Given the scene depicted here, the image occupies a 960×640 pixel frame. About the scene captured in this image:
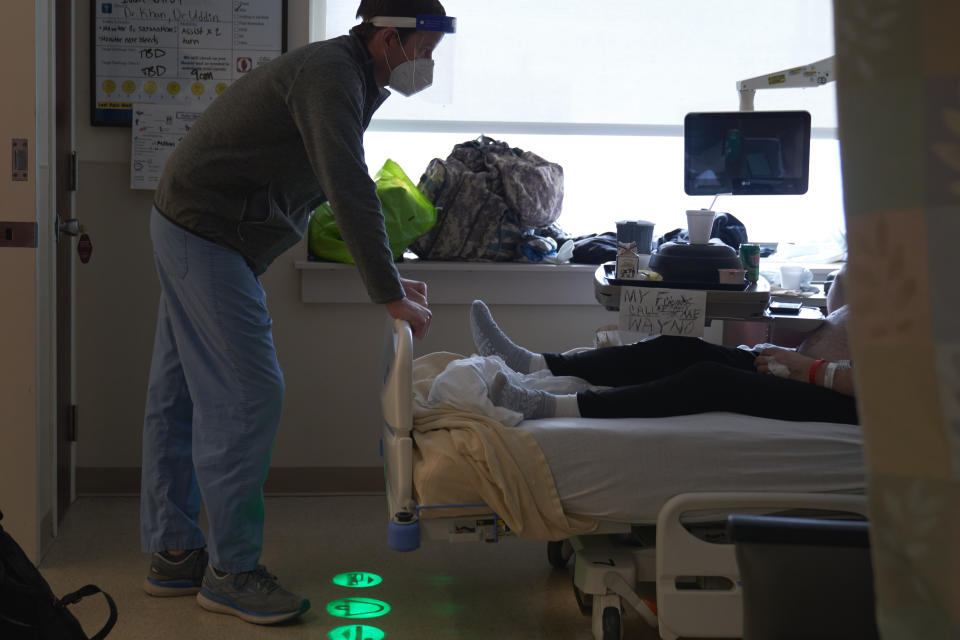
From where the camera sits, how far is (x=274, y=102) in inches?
83.4

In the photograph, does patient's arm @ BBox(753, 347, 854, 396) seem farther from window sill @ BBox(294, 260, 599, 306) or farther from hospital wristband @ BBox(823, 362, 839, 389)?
window sill @ BBox(294, 260, 599, 306)

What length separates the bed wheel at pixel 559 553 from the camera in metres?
2.68

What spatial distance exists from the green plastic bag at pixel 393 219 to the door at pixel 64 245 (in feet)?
2.62

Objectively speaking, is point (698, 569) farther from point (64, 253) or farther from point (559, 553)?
point (64, 253)

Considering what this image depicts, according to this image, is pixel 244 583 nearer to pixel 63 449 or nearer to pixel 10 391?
pixel 10 391

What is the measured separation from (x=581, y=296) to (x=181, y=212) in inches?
64.3

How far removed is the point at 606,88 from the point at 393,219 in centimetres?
102

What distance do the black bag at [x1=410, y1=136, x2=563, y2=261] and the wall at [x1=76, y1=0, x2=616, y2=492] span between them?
9.6 inches

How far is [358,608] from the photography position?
2.37 m

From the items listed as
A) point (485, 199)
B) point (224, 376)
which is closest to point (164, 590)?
point (224, 376)

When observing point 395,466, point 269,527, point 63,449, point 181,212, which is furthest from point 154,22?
point 395,466

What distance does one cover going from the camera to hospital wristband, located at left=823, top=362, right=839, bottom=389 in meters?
2.25

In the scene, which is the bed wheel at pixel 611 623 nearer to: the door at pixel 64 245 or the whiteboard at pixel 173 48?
the door at pixel 64 245

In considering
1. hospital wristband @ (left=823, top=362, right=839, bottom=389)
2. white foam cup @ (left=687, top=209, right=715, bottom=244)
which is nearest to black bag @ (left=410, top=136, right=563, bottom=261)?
white foam cup @ (left=687, top=209, right=715, bottom=244)
